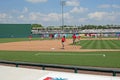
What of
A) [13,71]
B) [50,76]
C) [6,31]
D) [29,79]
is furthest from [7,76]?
[6,31]

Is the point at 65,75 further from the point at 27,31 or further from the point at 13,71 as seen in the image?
the point at 27,31

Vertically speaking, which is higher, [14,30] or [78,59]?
[78,59]

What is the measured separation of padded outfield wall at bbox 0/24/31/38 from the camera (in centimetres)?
8447

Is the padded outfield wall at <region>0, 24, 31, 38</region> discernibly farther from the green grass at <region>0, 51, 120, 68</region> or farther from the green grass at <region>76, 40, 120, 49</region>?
the green grass at <region>0, 51, 120, 68</region>

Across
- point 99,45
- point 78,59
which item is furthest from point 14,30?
point 78,59

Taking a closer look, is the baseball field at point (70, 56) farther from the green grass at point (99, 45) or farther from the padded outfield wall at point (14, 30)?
the padded outfield wall at point (14, 30)

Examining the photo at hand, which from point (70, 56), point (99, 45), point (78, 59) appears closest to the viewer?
point (78, 59)

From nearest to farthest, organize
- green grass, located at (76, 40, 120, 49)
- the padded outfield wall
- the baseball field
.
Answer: the baseball field, green grass, located at (76, 40, 120, 49), the padded outfield wall

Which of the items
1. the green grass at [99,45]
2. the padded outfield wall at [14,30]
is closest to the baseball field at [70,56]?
the green grass at [99,45]

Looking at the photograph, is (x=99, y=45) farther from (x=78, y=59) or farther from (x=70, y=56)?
(x=78, y=59)

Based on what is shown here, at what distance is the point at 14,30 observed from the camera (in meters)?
85.9

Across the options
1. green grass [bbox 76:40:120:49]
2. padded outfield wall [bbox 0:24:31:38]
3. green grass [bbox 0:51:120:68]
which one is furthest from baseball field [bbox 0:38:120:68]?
padded outfield wall [bbox 0:24:31:38]

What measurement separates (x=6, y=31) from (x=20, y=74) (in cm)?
8170

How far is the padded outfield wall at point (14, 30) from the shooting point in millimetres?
84475
